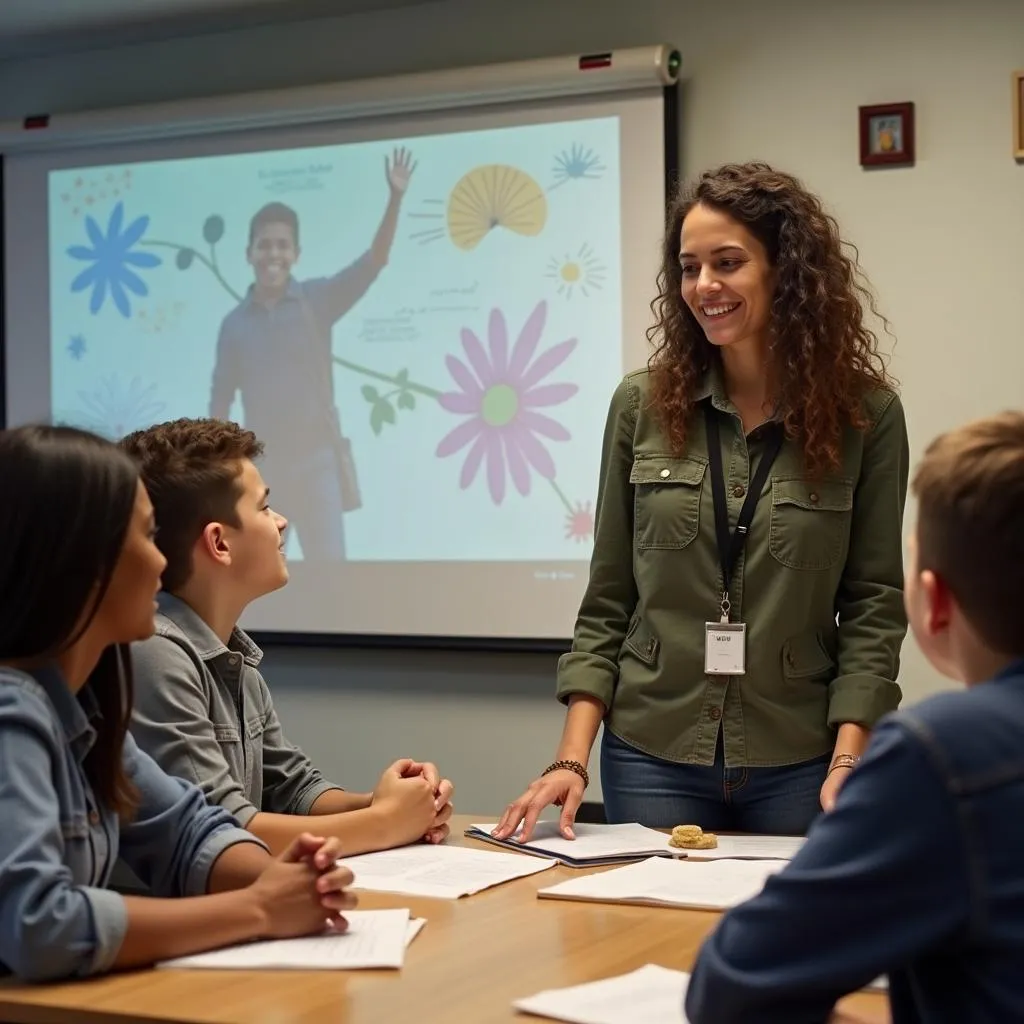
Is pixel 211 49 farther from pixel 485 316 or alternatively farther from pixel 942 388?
pixel 942 388

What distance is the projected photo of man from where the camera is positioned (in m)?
4.25

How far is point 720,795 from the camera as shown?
2092 millimetres

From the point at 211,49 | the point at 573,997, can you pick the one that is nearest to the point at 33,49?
the point at 211,49

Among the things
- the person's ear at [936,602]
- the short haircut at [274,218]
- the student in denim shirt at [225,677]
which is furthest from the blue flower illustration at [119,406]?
the person's ear at [936,602]

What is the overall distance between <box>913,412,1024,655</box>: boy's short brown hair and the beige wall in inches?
107

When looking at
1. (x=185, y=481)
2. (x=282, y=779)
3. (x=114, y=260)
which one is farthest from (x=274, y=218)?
(x=282, y=779)

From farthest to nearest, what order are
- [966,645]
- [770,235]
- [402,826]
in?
[770,235] < [402,826] < [966,645]

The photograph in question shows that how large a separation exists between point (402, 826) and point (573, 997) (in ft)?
2.36

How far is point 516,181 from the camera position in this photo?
13.2 feet

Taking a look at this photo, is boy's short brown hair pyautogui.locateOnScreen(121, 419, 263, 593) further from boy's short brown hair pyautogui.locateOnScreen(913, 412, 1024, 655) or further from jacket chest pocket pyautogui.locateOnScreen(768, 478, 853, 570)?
boy's short brown hair pyautogui.locateOnScreen(913, 412, 1024, 655)

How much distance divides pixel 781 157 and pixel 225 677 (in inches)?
96.6

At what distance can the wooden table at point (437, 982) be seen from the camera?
1.21m

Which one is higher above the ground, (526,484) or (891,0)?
(891,0)

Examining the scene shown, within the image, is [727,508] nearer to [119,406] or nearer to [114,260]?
[119,406]
